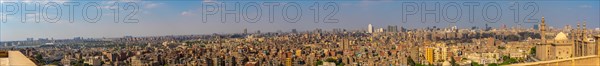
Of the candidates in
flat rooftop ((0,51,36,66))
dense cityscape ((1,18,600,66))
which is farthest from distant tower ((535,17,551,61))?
flat rooftop ((0,51,36,66))

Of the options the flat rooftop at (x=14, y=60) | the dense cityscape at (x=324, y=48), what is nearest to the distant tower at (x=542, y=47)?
the dense cityscape at (x=324, y=48)

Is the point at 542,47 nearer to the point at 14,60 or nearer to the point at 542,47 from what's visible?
the point at 542,47

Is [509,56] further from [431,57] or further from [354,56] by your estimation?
[354,56]

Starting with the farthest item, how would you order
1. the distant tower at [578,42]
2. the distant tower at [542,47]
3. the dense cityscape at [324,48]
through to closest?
the distant tower at [542,47]
the distant tower at [578,42]
the dense cityscape at [324,48]

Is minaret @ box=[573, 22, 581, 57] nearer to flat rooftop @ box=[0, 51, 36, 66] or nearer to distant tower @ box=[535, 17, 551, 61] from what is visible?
distant tower @ box=[535, 17, 551, 61]

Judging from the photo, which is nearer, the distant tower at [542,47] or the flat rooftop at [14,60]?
the flat rooftop at [14,60]

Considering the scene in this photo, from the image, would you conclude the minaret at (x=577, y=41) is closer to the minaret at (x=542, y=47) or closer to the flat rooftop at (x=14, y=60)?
the minaret at (x=542, y=47)

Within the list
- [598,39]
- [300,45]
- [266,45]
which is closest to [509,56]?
[300,45]

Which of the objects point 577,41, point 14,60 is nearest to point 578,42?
point 577,41
